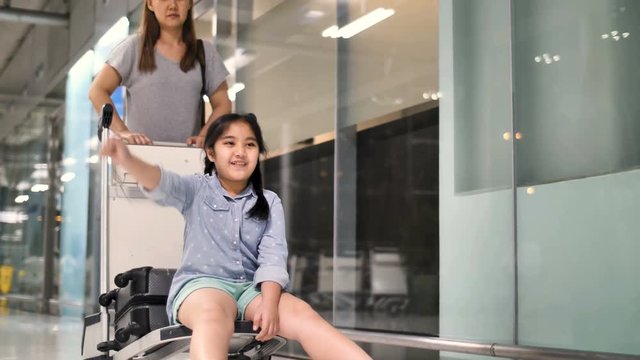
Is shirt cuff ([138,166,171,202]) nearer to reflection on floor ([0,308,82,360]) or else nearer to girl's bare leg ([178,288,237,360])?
girl's bare leg ([178,288,237,360])

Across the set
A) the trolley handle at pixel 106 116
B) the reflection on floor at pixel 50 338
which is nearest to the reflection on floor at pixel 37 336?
the reflection on floor at pixel 50 338

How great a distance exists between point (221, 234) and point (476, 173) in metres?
1.39

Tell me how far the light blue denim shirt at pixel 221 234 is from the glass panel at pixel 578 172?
3.53 ft

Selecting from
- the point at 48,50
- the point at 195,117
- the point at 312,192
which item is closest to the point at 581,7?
the point at 195,117

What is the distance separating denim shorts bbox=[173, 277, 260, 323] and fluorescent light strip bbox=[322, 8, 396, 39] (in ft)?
7.25

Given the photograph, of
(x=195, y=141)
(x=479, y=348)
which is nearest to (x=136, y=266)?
(x=195, y=141)

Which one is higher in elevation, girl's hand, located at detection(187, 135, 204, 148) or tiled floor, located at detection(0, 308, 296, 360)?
girl's hand, located at detection(187, 135, 204, 148)

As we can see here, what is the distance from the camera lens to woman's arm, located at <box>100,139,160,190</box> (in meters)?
2.15

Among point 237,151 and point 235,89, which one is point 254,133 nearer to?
point 237,151

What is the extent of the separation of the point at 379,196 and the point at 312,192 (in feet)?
2.87

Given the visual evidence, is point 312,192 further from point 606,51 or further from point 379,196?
point 606,51

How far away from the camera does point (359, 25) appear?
15.0 ft

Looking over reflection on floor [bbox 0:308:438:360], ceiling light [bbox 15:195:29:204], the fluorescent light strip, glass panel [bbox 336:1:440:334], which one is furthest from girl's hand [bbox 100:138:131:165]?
ceiling light [bbox 15:195:29:204]

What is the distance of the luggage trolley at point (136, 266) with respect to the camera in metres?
2.48
